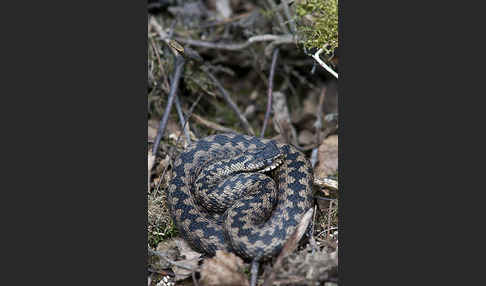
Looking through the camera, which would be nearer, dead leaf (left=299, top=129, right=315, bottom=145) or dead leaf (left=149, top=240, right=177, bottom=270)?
dead leaf (left=149, top=240, right=177, bottom=270)

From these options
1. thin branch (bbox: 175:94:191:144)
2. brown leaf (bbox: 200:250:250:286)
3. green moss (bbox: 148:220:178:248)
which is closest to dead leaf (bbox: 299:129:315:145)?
thin branch (bbox: 175:94:191:144)

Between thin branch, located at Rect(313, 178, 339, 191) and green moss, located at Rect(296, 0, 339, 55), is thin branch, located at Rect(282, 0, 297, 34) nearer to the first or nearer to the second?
green moss, located at Rect(296, 0, 339, 55)

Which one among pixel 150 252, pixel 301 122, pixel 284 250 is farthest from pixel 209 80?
pixel 284 250

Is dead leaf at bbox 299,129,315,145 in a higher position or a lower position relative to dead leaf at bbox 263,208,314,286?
higher

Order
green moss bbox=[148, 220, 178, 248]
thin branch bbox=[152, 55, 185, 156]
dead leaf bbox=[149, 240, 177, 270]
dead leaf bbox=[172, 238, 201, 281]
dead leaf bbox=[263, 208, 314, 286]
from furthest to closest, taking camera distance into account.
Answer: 1. thin branch bbox=[152, 55, 185, 156]
2. green moss bbox=[148, 220, 178, 248]
3. dead leaf bbox=[149, 240, 177, 270]
4. dead leaf bbox=[172, 238, 201, 281]
5. dead leaf bbox=[263, 208, 314, 286]

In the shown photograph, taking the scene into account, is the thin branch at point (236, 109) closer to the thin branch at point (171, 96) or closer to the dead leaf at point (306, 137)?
the thin branch at point (171, 96)

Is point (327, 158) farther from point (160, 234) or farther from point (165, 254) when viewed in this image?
point (165, 254)
